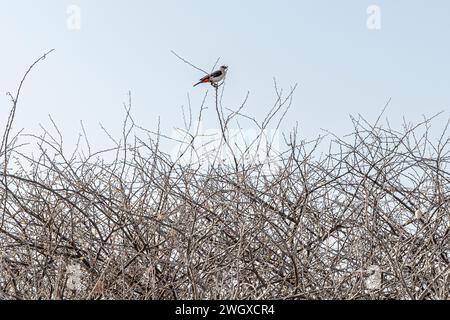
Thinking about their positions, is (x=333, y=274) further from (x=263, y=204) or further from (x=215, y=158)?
(x=215, y=158)

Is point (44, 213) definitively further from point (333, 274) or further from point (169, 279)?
point (333, 274)

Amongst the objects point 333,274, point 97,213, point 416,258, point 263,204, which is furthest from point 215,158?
point 416,258

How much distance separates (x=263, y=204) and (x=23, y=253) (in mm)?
1391

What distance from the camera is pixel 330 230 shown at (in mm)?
4367

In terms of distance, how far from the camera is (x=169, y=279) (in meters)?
3.78

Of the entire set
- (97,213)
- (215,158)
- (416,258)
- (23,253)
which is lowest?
(416,258)

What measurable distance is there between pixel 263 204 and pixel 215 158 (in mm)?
467

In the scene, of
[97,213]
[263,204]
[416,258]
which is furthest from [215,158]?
[416,258]
